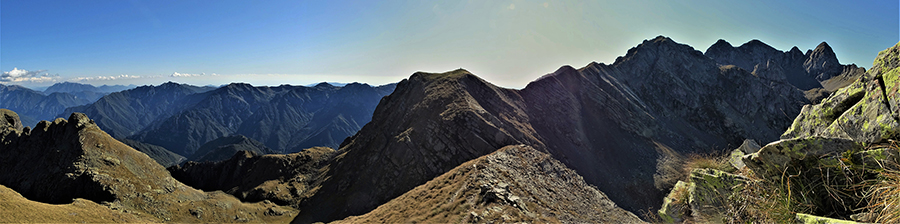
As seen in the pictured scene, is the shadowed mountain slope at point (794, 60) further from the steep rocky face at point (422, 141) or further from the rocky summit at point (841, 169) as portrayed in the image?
the rocky summit at point (841, 169)

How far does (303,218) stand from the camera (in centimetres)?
3909

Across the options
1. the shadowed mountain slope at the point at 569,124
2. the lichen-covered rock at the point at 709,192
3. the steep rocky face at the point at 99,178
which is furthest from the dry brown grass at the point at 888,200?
the steep rocky face at the point at 99,178

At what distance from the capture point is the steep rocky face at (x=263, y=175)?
4549 cm

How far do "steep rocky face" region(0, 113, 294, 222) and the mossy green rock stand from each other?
46679mm

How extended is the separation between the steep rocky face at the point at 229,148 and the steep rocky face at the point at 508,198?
132462 millimetres

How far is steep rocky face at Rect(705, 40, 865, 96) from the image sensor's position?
110125 mm

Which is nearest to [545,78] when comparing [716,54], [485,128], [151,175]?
[485,128]

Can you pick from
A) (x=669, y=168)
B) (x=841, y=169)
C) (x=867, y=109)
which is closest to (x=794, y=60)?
(x=669, y=168)

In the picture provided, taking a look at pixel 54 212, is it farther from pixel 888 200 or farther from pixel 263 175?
pixel 888 200

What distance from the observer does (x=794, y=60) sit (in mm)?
121000

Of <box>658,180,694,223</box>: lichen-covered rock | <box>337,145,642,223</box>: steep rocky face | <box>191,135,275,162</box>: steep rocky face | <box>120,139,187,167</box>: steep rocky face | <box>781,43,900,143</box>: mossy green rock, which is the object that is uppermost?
<box>781,43,900,143</box>: mossy green rock

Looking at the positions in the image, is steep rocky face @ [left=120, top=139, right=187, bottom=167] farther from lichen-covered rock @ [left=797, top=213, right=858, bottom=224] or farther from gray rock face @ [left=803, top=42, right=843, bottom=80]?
gray rock face @ [left=803, top=42, right=843, bottom=80]

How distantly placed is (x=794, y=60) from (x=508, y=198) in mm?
168089

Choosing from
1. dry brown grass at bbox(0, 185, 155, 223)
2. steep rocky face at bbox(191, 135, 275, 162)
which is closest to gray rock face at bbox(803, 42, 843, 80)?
dry brown grass at bbox(0, 185, 155, 223)
